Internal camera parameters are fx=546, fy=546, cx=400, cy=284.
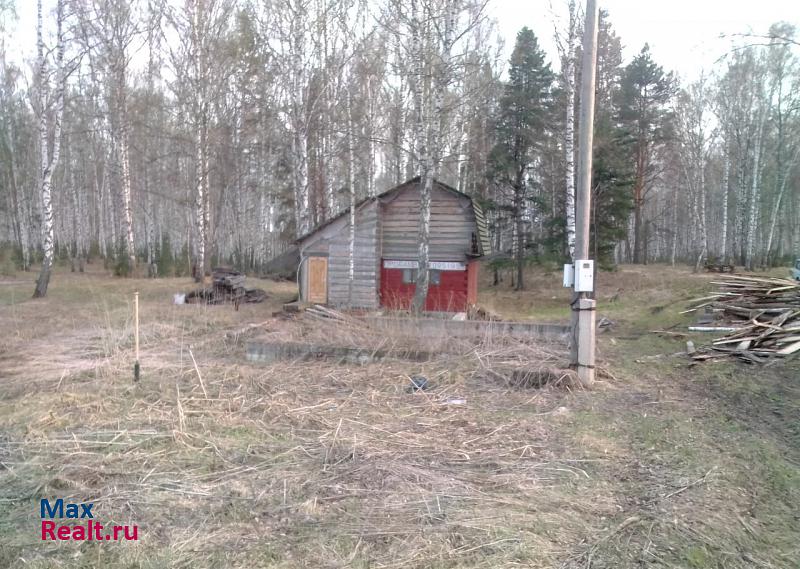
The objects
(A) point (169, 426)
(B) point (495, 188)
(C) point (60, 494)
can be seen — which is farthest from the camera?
(B) point (495, 188)

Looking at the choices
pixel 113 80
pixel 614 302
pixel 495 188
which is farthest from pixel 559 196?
pixel 113 80

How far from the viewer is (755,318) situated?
1050 cm

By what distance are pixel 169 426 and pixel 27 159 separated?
4009 centimetres

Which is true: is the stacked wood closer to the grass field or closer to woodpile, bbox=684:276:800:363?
the grass field

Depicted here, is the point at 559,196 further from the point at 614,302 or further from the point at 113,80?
the point at 113,80

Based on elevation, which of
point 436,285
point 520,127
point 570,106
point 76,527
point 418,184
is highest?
point 520,127

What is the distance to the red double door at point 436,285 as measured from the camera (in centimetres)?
1992

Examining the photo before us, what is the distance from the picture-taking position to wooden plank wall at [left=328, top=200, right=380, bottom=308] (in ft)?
66.2

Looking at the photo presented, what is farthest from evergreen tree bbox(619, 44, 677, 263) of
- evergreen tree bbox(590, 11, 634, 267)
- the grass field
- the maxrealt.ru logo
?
the maxrealt.ru logo

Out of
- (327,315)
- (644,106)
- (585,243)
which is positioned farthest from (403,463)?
(644,106)

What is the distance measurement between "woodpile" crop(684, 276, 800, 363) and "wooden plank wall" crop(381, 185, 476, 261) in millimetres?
8240

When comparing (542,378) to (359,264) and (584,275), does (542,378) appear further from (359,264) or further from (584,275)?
(359,264)

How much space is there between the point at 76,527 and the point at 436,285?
16865 mm

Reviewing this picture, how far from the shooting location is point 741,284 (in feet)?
42.5
